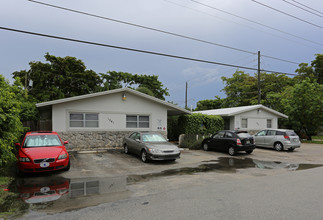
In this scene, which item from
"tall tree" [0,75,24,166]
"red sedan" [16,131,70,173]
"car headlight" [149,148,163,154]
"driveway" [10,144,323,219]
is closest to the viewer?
"driveway" [10,144,323,219]

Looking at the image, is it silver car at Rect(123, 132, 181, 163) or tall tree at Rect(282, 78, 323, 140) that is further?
tall tree at Rect(282, 78, 323, 140)

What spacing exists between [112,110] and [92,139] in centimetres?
230

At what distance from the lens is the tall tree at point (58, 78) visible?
86.5 feet

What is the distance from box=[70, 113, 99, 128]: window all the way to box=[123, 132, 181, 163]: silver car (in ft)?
11.5

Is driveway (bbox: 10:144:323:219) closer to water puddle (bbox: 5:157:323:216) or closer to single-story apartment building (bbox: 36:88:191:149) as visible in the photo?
water puddle (bbox: 5:157:323:216)

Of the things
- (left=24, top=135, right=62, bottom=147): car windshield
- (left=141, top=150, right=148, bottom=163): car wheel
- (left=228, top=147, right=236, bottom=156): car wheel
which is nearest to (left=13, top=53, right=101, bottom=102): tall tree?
(left=24, top=135, right=62, bottom=147): car windshield

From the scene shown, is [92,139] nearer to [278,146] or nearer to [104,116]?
[104,116]

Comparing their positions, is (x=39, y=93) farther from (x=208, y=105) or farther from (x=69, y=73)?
(x=208, y=105)

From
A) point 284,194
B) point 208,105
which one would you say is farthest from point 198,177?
point 208,105

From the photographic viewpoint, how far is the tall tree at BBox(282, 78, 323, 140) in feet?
72.6

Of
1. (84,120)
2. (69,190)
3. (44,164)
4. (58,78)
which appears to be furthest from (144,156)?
(58,78)

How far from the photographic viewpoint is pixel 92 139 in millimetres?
13742

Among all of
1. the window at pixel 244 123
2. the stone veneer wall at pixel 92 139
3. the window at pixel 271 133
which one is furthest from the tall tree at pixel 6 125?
the window at pixel 244 123

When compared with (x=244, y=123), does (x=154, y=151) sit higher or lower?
lower
